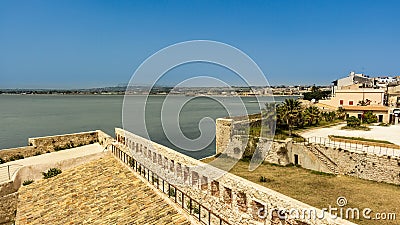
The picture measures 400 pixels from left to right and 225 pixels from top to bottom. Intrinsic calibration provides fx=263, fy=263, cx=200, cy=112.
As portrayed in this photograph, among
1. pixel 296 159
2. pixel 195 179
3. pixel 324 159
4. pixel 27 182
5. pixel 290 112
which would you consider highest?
pixel 290 112

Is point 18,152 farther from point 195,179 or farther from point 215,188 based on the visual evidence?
point 215,188

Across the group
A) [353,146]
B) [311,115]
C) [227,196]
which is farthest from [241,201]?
[311,115]

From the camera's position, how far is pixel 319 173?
1791 cm

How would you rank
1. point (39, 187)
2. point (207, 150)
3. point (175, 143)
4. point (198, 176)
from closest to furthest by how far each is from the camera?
point (198, 176)
point (39, 187)
point (207, 150)
point (175, 143)

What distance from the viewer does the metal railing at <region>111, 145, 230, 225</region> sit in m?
7.72

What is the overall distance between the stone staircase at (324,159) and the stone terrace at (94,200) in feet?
43.2

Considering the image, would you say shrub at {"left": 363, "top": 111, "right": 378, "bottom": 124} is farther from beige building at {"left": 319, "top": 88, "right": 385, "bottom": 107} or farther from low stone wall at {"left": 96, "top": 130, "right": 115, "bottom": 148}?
low stone wall at {"left": 96, "top": 130, "right": 115, "bottom": 148}

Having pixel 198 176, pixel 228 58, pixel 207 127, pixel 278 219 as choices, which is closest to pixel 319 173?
pixel 228 58

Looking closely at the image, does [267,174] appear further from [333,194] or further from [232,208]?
[232,208]

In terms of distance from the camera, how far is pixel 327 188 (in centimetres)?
1512

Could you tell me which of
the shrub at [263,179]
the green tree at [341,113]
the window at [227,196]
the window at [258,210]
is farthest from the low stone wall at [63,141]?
the green tree at [341,113]

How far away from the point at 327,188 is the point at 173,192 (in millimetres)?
10314

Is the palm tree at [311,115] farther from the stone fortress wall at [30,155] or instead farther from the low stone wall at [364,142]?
the stone fortress wall at [30,155]

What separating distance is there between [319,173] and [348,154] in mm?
2283
